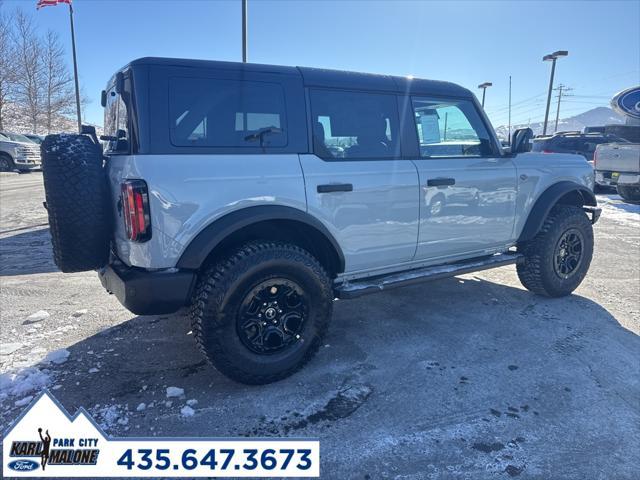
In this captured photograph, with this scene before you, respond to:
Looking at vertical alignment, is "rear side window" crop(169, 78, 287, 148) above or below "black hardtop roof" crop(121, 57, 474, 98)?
below

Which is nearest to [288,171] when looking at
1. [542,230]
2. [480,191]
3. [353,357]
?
[353,357]

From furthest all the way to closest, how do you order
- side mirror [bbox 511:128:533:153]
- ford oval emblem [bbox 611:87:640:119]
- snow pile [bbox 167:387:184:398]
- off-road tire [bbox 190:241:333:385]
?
ford oval emblem [bbox 611:87:640:119] < side mirror [bbox 511:128:533:153] < snow pile [bbox 167:387:184:398] < off-road tire [bbox 190:241:333:385]

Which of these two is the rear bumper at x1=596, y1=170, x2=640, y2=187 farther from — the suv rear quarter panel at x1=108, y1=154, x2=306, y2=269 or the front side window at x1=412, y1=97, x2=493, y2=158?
the suv rear quarter panel at x1=108, y1=154, x2=306, y2=269

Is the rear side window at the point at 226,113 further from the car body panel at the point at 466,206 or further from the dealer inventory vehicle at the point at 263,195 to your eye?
the car body panel at the point at 466,206

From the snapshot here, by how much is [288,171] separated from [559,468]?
225 centimetres

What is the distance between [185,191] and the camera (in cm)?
248

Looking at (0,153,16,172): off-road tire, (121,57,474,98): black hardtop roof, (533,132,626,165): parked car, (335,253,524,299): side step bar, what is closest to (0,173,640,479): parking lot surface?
(335,253,524,299): side step bar

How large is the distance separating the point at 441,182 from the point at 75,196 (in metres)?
2.64

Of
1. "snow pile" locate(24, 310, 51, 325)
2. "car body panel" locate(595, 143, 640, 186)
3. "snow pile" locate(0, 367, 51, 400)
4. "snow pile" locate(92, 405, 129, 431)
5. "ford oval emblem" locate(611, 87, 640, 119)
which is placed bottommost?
"snow pile" locate(92, 405, 129, 431)

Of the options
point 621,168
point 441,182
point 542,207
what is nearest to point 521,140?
point 542,207

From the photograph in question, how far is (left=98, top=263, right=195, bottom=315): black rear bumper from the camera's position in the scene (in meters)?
2.50

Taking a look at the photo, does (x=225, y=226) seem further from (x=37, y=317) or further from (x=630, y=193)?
(x=630, y=193)

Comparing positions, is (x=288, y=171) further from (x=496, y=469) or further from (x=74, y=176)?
(x=496, y=469)

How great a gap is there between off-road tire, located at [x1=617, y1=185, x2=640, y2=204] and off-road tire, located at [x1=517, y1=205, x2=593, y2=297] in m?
8.23
